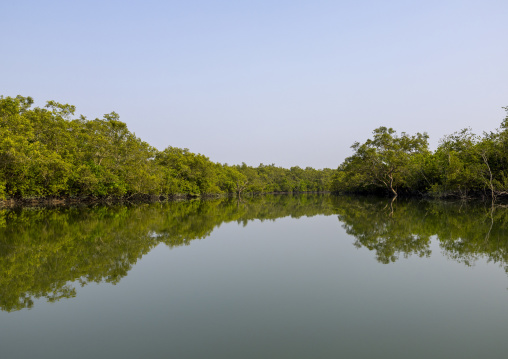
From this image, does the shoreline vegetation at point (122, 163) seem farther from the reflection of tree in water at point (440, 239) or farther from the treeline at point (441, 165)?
the reflection of tree in water at point (440, 239)

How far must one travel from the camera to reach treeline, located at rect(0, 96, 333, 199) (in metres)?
25.8

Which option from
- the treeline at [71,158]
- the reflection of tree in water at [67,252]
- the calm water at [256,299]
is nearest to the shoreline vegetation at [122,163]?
the treeline at [71,158]

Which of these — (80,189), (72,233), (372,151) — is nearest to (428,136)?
(372,151)

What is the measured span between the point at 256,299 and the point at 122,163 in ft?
121

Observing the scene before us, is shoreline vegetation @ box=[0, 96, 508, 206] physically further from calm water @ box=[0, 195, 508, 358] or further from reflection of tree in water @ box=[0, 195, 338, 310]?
calm water @ box=[0, 195, 508, 358]

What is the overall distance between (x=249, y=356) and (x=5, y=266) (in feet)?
25.2

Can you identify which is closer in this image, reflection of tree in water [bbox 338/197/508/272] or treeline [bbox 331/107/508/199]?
reflection of tree in water [bbox 338/197/508/272]

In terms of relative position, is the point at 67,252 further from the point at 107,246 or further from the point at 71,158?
the point at 71,158

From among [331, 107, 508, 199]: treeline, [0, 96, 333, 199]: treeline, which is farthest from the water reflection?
[331, 107, 508, 199]: treeline

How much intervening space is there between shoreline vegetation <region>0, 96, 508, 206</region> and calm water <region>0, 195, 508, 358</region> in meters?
19.6

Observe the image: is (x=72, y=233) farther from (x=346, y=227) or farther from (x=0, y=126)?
(x=0, y=126)

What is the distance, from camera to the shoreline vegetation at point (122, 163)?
26.9 meters

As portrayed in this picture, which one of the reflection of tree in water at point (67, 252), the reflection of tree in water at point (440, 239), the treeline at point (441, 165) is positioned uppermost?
the treeline at point (441, 165)

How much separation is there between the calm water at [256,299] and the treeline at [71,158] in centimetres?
1882
